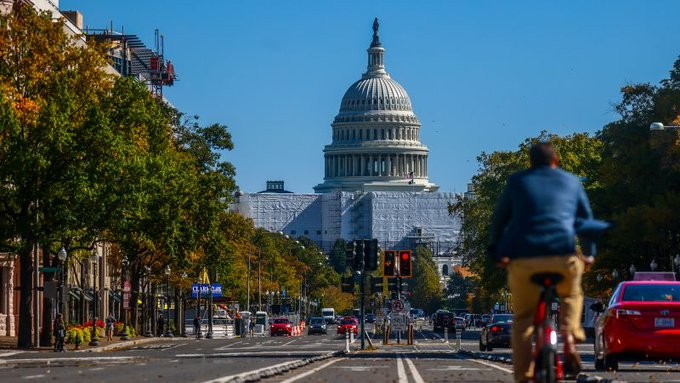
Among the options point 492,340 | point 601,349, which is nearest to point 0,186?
point 492,340

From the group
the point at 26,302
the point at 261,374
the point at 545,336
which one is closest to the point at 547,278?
the point at 545,336

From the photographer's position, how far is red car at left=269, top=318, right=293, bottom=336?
12964cm

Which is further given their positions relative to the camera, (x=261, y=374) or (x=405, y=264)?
(x=405, y=264)

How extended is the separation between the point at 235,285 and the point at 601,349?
11531cm

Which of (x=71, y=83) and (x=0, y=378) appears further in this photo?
(x=71, y=83)

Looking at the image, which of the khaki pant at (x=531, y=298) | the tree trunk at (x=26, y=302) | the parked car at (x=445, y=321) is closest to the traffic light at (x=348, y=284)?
the tree trunk at (x=26, y=302)

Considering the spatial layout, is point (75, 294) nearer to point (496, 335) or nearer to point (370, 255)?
point (496, 335)

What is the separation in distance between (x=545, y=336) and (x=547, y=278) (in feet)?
1.58

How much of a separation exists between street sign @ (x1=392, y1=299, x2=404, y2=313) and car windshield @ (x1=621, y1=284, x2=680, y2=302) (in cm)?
4332

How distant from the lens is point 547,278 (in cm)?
1326

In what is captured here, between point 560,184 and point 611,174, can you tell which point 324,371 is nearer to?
point 560,184

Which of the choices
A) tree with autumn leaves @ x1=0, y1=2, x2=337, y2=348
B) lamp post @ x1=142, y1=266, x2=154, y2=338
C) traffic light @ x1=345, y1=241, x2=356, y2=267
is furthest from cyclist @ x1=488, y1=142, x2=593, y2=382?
lamp post @ x1=142, y1=266, x2=154, y2=338

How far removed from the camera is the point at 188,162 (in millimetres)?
86750

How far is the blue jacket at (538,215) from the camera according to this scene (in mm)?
13242
